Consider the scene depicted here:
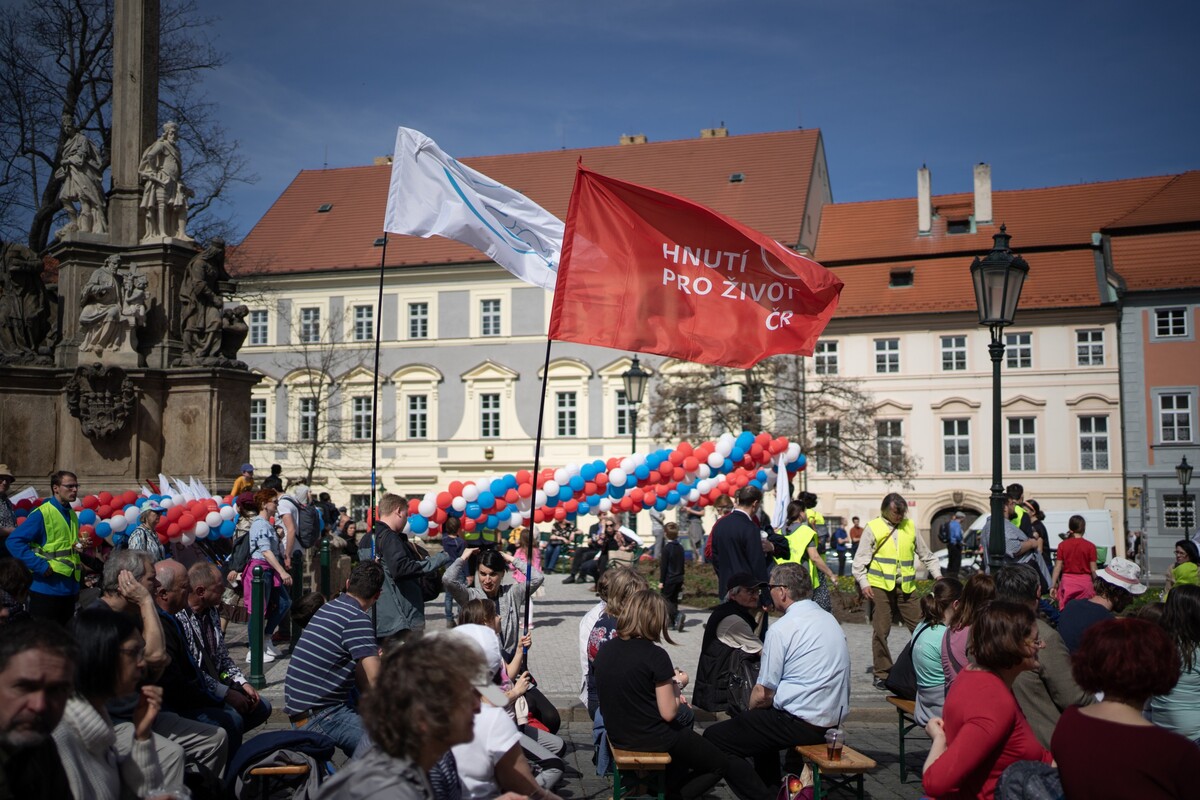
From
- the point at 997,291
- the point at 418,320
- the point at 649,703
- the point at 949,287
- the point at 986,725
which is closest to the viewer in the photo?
the point at 986,725

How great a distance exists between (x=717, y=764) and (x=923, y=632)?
5.94ft

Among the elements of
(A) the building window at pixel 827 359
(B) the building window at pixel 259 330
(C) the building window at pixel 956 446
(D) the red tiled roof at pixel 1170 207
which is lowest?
(C) the building window at pixel 956 446

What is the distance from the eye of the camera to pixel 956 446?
46.7 m

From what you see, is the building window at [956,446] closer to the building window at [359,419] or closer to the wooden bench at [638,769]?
the building window at [359,419]

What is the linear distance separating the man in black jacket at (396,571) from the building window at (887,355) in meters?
41.3

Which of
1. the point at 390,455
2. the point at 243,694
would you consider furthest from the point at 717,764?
the point at 390,455

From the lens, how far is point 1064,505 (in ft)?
148

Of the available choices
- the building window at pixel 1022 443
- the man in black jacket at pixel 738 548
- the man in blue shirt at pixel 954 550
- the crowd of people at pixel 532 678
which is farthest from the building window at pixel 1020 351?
the man in black jacket at pixel 738 548

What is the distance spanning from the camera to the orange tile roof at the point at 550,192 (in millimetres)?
51969

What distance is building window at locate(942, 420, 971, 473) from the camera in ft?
152

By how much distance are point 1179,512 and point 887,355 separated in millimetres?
12723

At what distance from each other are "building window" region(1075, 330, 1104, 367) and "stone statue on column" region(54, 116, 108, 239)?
41.1 meters

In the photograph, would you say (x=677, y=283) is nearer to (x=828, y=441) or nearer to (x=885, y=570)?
(x=885, y=570)

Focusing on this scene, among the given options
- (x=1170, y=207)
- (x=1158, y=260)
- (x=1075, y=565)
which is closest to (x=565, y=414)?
Answer: (x=1158, y=260)
